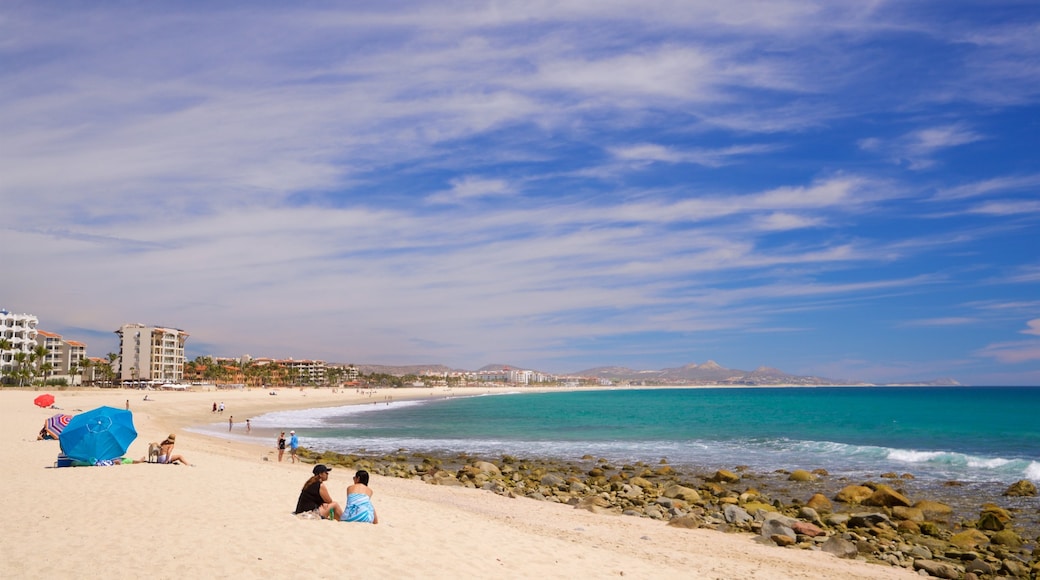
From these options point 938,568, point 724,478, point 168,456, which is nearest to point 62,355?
point 168,456

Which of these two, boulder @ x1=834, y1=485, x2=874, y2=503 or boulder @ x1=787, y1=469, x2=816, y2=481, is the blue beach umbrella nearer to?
boulder @ x1=834, y1=485, x2=874, y2=503

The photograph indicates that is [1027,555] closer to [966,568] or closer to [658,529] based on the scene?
[966,568]

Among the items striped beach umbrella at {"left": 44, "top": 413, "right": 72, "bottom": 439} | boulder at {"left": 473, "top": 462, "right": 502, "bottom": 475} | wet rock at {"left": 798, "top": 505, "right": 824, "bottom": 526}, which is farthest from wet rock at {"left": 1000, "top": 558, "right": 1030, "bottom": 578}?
striped beach umbrella at {"left": 44, "top": 413, "right": 72, "bottom": 439}

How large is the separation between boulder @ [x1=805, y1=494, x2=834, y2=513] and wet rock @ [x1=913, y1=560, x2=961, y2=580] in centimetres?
623

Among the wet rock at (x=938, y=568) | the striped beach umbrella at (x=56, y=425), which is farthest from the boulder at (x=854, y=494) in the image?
the striped beach umbrella at (x=56, y=425)

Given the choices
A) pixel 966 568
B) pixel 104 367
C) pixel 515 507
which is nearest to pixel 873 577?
pixel 966 568

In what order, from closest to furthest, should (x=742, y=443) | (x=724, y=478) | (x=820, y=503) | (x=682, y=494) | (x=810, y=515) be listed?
1. (x=810, y=515)
2. (x=820, y=503)
3. (x=682, y=494)
4. (x=724, y=478)
5. (x=742, y=443)

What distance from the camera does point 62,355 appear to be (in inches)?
4811

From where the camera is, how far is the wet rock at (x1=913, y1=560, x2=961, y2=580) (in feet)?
41.4

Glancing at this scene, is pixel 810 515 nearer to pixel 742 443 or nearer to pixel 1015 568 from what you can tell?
pixel 1015 568

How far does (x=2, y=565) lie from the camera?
8445 millimetres

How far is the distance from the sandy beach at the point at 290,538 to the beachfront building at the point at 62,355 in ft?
357

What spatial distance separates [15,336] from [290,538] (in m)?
119

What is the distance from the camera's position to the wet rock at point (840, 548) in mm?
13906
